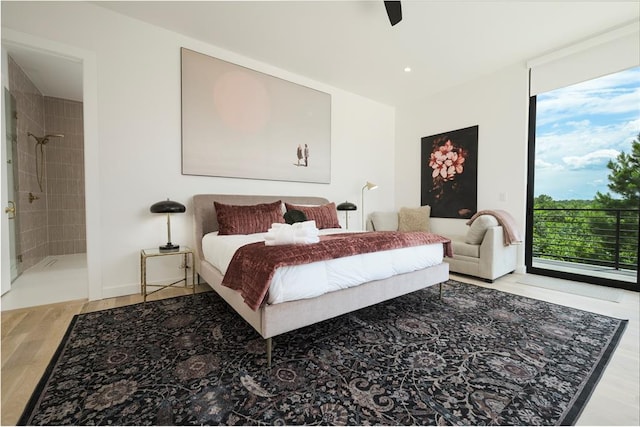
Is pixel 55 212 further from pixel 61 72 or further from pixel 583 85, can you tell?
pixel 583 85

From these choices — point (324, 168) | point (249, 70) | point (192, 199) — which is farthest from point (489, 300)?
point (249, 70)

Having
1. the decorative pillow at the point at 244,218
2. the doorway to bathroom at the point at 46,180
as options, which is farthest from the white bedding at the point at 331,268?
the doorway to bathroom at the point at 46,180

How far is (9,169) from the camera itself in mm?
2918

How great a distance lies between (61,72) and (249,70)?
8.01ft

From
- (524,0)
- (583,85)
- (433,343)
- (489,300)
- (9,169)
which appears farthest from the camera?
(583,85)

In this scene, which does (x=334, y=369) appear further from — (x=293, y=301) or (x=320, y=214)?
(x=320, y=214)

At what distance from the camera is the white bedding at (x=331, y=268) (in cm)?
165

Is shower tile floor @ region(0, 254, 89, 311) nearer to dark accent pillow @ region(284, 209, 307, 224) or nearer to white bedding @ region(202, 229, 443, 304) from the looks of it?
white bedding @ region(202, 229, 443, 304)

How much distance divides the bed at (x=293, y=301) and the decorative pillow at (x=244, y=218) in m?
0.27

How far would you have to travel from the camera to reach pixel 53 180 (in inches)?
178

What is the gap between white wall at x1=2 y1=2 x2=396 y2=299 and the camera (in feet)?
8.38

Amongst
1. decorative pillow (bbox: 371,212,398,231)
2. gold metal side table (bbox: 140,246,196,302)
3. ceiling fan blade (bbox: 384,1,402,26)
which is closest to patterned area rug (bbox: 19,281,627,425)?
gold metal side table (bbox: 140,246,196,302)

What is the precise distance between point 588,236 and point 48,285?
6914 mm

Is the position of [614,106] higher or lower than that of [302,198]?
higher
